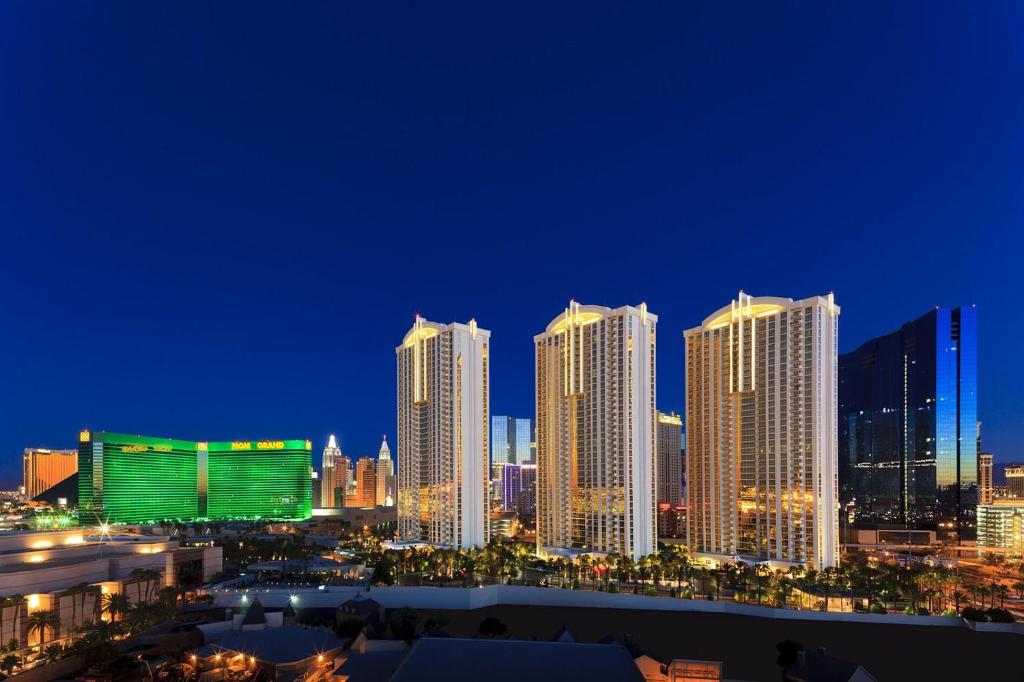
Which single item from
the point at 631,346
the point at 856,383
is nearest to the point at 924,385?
the point at 856,383

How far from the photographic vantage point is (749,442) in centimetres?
5781

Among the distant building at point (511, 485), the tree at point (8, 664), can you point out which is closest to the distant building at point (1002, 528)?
the tree at point (8, 664)

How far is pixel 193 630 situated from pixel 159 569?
1524 centimetres

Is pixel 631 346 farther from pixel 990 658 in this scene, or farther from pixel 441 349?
pixel 990 658

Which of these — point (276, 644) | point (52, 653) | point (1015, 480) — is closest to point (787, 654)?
point (276, 644)

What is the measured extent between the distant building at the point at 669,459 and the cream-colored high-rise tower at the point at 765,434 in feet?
198

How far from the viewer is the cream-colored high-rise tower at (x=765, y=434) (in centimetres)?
5250


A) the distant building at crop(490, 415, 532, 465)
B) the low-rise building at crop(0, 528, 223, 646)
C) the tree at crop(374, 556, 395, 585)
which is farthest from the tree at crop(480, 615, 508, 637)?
the distant building at crop(490, 415, 532, 465)

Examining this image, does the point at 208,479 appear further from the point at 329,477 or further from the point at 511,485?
the point at 329,477

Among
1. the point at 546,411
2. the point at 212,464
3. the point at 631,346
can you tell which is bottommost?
the point at 212,464

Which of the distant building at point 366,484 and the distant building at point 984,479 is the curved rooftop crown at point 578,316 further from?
the distant building at point 366,484

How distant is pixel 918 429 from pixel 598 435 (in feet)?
206

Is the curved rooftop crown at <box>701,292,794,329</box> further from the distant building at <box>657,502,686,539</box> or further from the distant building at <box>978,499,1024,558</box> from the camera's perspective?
the distant building at <box>978,499,1024,558</box>

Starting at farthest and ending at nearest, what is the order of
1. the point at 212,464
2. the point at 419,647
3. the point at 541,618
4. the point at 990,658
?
the point at 212,464 < the point at 541,618 < the point at 990,658 < the point at 419,647
